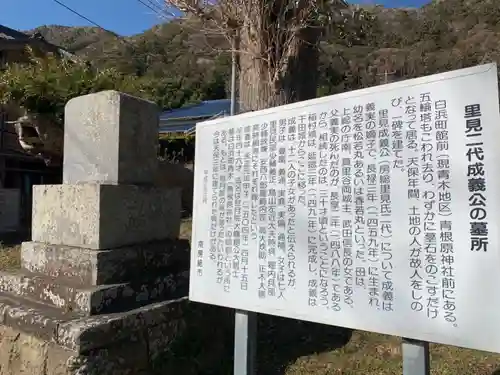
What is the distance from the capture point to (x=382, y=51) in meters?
20.1

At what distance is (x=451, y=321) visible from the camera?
1.51 meters

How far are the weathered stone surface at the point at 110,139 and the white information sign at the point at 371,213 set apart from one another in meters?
0.86

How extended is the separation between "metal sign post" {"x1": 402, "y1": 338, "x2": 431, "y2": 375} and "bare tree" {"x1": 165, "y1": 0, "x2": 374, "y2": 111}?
8.10 ft

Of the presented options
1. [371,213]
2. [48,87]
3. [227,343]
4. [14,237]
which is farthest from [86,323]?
[14,237]

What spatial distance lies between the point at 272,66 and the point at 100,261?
222cm

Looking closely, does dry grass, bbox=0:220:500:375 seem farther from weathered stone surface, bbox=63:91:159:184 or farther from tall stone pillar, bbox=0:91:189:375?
weathered stone surface, bbox=63:91:159:184

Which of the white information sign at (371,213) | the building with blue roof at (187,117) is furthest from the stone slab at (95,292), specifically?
the building with blue roof at (187,117)

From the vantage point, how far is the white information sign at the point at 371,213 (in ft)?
4.92

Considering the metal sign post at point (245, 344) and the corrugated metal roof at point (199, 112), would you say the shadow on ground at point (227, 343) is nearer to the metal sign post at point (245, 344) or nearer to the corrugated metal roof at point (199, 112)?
the metal sign post at point (245, 344)

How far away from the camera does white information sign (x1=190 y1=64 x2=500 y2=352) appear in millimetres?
1501

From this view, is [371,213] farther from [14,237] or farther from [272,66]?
[14,237]

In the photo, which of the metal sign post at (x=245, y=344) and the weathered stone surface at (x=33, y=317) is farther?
the weathered stone surface at (x=33, y=317)

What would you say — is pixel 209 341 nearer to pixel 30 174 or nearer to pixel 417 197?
pixel 417 197

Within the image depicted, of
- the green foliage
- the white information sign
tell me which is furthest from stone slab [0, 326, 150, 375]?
the green foliage
